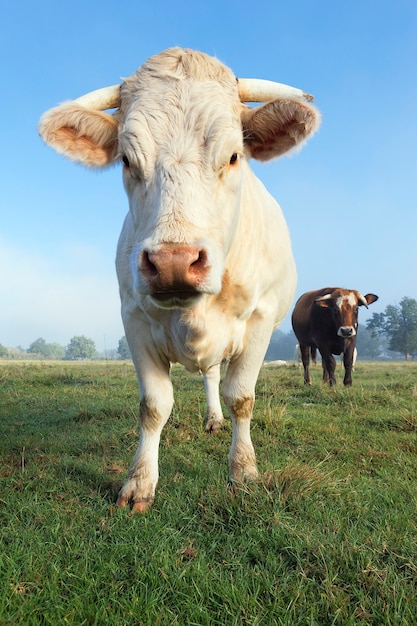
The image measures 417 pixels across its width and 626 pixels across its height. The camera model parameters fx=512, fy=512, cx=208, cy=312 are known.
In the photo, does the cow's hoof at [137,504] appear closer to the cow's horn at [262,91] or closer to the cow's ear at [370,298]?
the cow's horn at [262,91]

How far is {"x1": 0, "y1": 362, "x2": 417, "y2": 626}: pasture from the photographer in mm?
1988

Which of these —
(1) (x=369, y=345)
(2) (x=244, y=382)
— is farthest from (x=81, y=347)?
(2) (x=244, y=382)

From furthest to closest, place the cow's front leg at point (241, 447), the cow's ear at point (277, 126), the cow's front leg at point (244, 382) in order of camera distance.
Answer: the cow's front leg at point (244, 382) < the cow's front leg at point (241, 447) < the cow's ear at point (277, 126)

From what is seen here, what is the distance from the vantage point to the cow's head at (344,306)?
11.5 meters

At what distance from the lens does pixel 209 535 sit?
2.62 metres

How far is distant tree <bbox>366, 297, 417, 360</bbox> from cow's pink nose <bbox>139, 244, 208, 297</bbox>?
3173 inches

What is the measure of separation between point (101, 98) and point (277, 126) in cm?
121

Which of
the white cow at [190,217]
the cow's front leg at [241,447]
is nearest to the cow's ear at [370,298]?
the white cow at [190,217]

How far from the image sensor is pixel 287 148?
140 inches

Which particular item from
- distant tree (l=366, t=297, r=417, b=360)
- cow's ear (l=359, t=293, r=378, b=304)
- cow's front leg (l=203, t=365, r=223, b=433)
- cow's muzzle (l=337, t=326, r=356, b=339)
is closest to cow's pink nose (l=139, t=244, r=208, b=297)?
cow's front leg (l=203, t=365, r=223, b=433)

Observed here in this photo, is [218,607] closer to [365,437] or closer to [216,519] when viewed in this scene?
[216,519]

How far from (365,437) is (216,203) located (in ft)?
10.2

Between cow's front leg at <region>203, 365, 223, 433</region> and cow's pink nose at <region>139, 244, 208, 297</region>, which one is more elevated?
cow's pink nose at <region>139, 244, 208, 297</region>

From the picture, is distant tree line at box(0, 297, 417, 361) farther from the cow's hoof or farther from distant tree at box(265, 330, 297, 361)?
the cow's hoof
